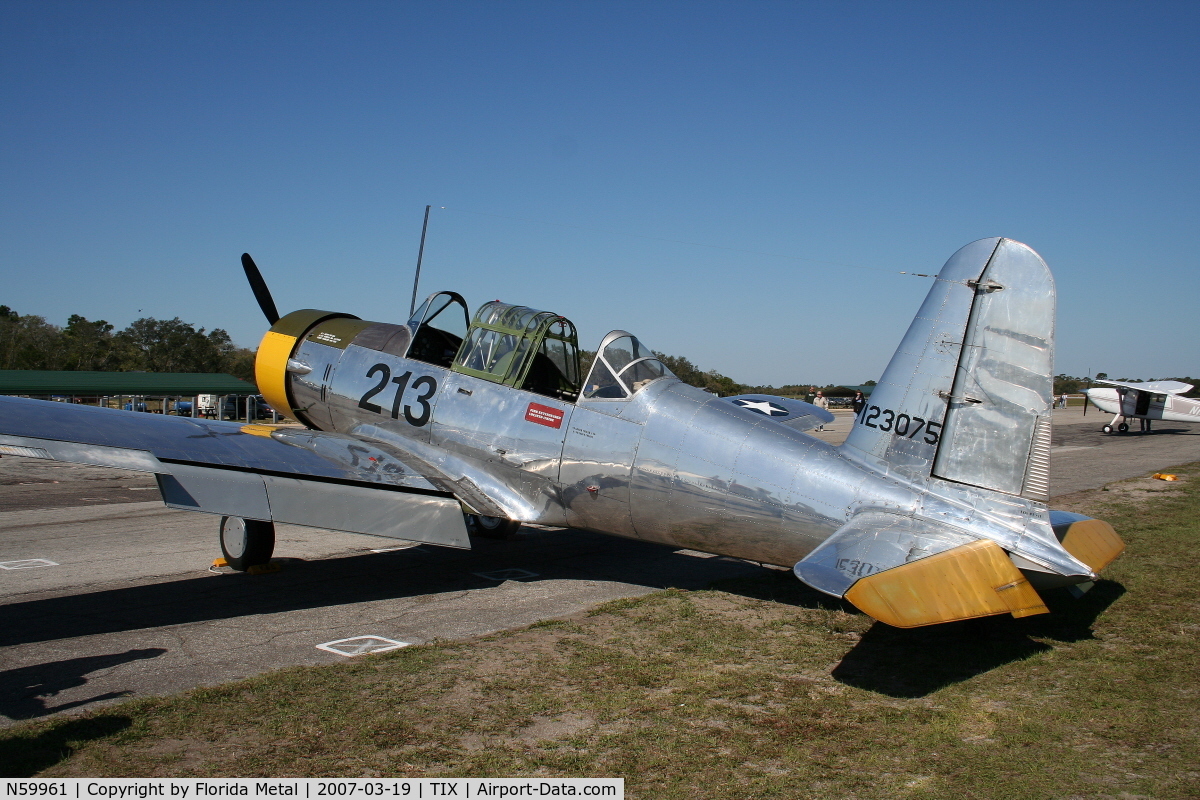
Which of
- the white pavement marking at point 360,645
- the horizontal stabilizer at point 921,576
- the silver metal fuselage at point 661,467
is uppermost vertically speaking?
the silver metal fuselage at point 661,467

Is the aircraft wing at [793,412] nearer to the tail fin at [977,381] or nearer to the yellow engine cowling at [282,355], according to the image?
the tail fin at [977,381]

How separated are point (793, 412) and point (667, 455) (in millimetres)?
6158

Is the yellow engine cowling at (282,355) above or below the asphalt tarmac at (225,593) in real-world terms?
above

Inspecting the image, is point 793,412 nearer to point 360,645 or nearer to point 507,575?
point 507,575

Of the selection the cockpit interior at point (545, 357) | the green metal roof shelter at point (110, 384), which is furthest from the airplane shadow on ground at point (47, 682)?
the green metal roof shelter at point (110, 384)

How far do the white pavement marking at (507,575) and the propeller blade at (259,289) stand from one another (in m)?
5.53

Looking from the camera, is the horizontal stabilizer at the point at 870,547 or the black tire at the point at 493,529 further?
the black tire at the point at 493,529

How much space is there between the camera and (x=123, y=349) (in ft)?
193

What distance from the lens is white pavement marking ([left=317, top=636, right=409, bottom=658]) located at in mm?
5621

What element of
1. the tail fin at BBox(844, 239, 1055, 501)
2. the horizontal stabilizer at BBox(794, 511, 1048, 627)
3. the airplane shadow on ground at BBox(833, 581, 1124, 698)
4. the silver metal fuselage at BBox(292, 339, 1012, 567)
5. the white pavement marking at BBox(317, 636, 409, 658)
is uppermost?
the tail fin at BBox(844, 239, 1055, 501)

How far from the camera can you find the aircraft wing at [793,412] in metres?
11.1
